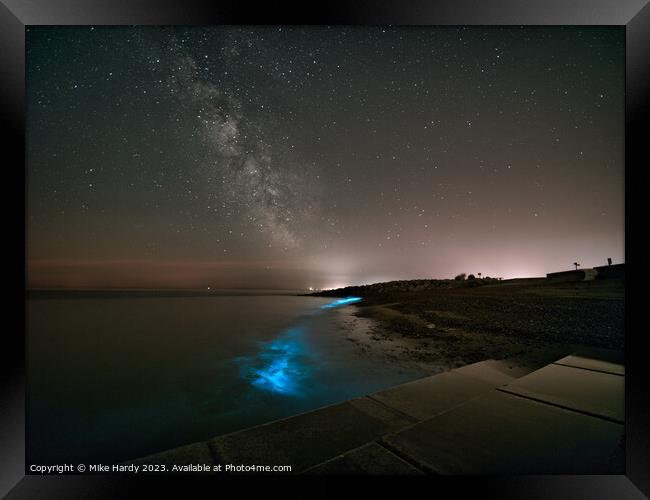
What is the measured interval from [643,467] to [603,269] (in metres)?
14.7

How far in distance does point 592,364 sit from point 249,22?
15.7ft

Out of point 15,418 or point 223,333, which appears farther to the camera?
point 223,333

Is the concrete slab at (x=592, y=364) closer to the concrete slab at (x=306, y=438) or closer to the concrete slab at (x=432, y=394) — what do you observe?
the concrete slab at (x=432, y=394)

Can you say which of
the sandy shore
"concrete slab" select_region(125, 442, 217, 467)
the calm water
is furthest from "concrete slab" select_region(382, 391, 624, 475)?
the calm water

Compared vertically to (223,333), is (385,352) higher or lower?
higher

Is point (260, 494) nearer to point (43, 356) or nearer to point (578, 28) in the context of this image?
point (578, 28)

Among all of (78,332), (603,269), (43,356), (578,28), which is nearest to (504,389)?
(578,28)

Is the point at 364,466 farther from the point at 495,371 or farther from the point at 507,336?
the point at 507,336

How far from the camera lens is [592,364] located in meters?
3.03

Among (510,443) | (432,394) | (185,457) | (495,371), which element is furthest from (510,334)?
(185,457)

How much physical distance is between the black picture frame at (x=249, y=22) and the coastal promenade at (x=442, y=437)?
15 cm

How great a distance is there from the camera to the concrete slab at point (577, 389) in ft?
7.00

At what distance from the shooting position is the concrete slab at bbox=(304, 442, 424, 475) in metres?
1.59

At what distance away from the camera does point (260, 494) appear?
1759mm
